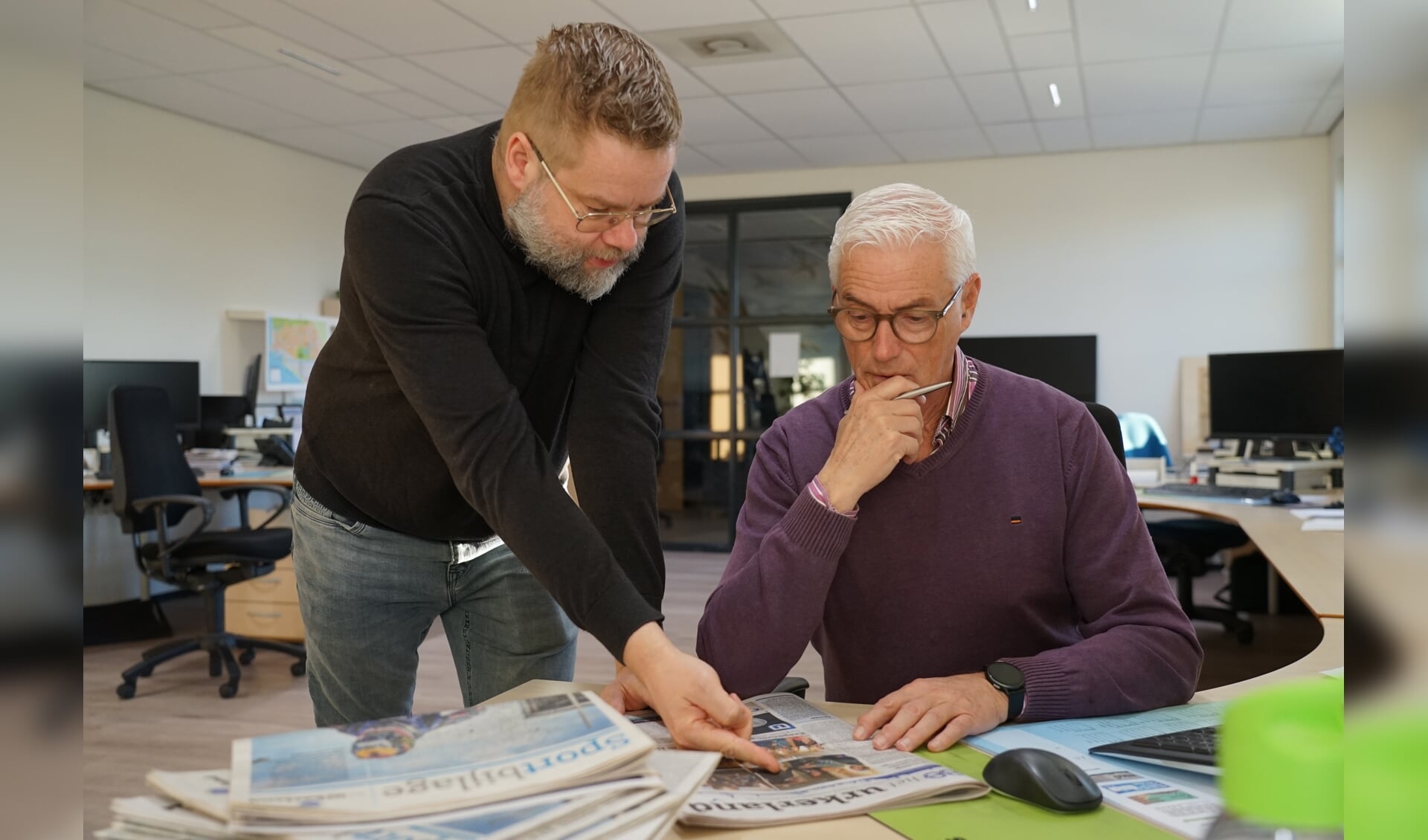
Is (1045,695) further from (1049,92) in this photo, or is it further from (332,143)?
(332,143)

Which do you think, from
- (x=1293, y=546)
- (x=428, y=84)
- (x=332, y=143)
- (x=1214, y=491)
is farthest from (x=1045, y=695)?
(x=332, y=143)

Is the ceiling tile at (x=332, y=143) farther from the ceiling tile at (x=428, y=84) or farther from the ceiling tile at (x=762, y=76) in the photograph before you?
the ceiling tile at (x=762, y=76)

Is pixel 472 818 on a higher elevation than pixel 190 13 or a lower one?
lower

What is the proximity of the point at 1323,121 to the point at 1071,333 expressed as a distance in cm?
189

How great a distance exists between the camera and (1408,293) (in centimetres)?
35

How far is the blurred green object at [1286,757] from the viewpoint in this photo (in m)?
0.53

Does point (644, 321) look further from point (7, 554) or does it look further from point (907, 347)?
point (7, 554)

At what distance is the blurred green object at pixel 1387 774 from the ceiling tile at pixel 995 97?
5358mm

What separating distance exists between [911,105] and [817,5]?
165 centimetres

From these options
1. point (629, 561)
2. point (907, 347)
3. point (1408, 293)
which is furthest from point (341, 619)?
point (1408, 293)

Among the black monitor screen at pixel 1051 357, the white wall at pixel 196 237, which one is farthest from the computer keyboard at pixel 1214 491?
the white wall at pixel 196 237

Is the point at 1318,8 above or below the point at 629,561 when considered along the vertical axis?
above

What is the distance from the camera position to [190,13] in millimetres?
4449

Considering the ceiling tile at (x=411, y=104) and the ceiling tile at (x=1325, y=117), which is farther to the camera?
the ceiling tile at (x=1325, y=117)
